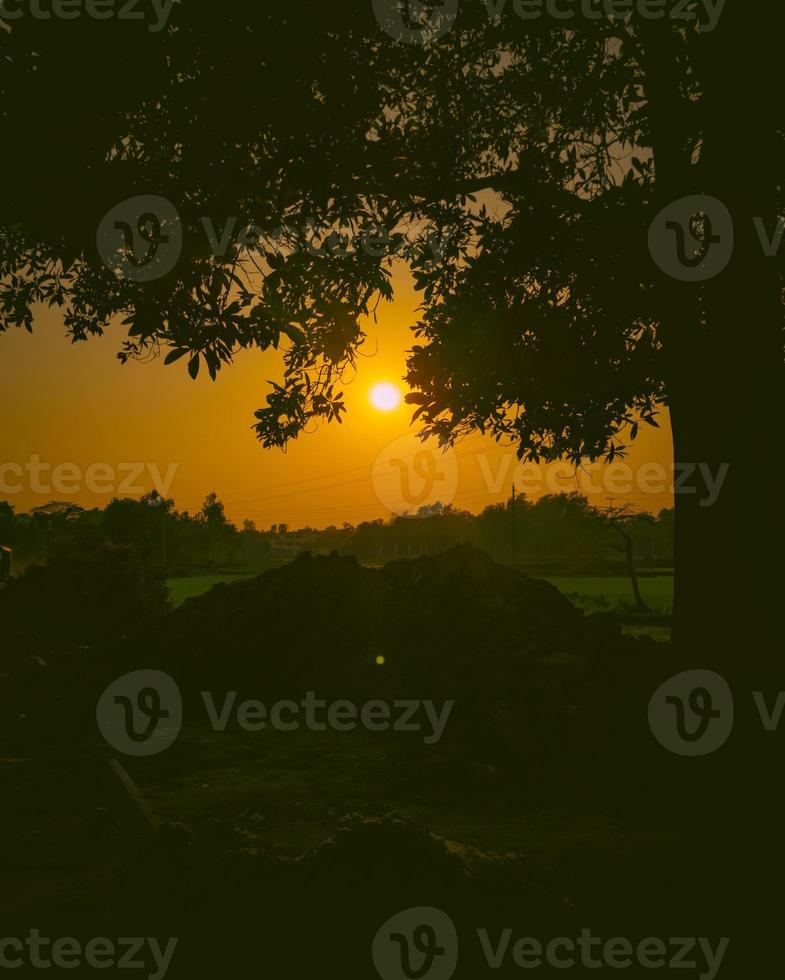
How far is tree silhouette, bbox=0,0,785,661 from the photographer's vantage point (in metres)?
6.18

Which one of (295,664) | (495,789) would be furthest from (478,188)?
(295,664)

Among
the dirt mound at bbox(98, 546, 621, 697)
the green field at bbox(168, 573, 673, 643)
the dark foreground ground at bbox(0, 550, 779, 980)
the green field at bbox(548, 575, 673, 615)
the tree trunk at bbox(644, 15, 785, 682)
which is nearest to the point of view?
the dark foreground ground at bbox(0, 550, 779, 980)

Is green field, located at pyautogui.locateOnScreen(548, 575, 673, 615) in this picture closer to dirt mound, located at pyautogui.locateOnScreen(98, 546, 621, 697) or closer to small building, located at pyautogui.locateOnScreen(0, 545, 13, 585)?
dirt mound, located at pyautogui.locateOnScreen(98, 546, 621, 697)

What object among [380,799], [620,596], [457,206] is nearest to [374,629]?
[380,799]

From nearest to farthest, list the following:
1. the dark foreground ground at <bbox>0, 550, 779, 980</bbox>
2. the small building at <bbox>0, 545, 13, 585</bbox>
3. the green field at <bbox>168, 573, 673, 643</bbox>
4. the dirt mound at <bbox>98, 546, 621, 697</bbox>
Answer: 1. the dark foreground ground at <bbox>0, 550, 779, 980</bbox>
2. the dirt mound at <bbox>98, 546, 621, 697</bbox>
3. the green field at <bbox>168, 573, 673, 643</bbox>
4. the small building at <bbox>0, 545, 13, 585</bbox>

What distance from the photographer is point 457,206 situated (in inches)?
377

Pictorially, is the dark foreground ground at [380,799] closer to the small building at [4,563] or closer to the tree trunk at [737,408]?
the tree trunk at [737,408]

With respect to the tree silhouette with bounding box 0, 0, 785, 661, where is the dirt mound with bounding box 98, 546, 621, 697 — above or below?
below

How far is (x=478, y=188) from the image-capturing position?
850 cm

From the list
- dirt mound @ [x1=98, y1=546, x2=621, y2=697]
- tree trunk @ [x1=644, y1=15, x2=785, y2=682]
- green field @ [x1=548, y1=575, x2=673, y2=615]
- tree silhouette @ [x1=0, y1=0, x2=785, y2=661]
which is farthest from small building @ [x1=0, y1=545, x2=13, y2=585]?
tree trunk @ [x1=644, y1=15, x2=785, y2=682]

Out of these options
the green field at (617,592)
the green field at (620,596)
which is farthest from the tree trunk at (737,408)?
the green field at (617,592)

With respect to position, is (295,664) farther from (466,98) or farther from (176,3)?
(176,3)

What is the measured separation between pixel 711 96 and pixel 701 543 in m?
3.83

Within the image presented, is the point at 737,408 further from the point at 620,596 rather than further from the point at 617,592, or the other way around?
the point at 617,592
